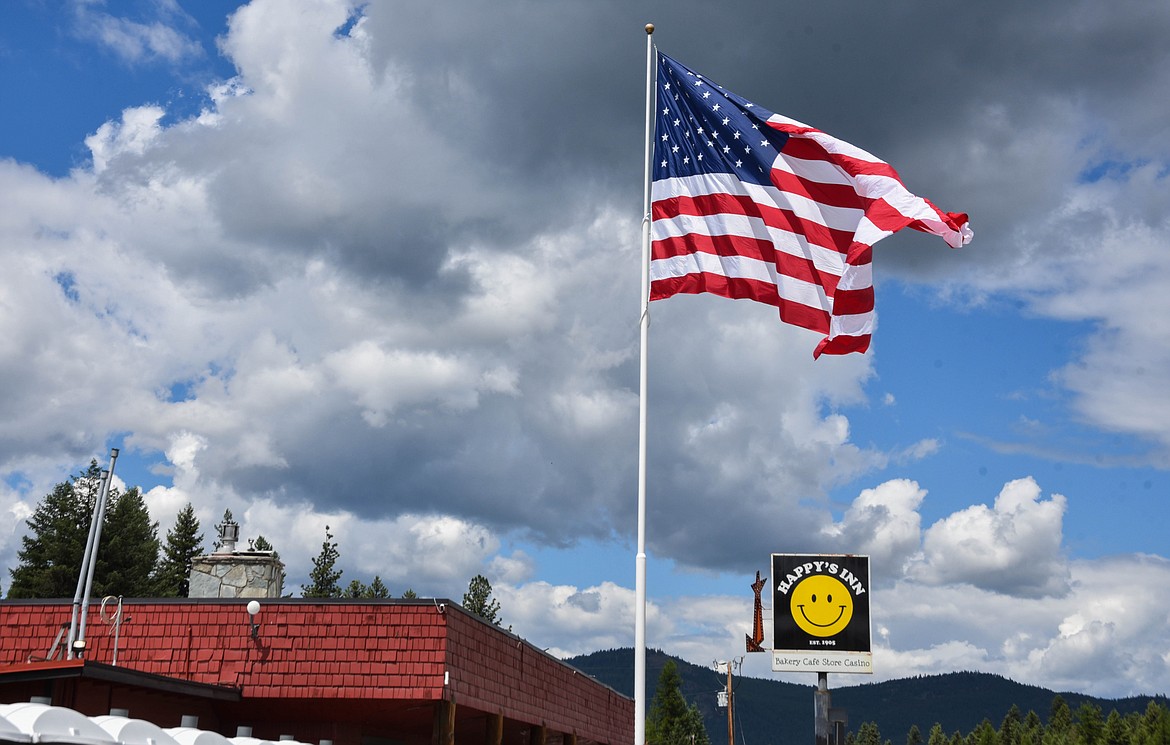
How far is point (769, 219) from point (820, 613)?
27.5ft

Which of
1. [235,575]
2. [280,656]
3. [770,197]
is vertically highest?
[770,197]

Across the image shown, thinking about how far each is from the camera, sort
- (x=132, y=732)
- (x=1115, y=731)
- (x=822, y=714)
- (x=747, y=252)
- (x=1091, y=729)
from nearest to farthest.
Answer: (x=132, y=732), (x=747, y=252), (x=822, y=714), (x=1115, y=731), (x=1091, y=729)

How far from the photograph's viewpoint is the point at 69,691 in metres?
16.9

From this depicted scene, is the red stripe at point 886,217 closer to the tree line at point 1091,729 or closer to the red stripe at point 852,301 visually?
the red stripe at point 852,301

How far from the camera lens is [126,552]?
63406mm

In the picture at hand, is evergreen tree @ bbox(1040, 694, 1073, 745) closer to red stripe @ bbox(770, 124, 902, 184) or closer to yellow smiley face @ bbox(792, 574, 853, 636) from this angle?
yellow smiley face @ bbox(792, 574, 853, 636)

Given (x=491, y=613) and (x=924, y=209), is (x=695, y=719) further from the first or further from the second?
(x=924, y=209)

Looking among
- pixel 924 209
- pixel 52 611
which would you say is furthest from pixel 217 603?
pixel 924 209

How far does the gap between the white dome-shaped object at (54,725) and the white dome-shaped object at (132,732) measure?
24cm

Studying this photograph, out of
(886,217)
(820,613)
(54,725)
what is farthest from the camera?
(820,613)

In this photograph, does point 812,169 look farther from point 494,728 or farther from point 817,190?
point 494,728

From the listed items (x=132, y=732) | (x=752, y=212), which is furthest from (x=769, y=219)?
(x=132, y=732)

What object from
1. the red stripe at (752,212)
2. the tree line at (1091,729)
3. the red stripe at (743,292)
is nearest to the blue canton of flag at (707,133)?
the red stripe at (752,212)

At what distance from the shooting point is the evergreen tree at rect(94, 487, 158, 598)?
61.9 metres
